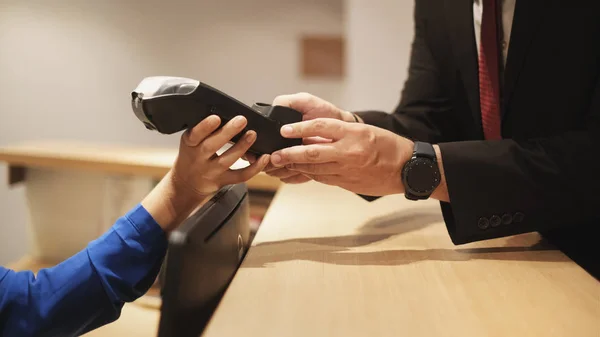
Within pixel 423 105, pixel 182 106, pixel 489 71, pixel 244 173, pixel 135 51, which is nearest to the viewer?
pixel 182 106

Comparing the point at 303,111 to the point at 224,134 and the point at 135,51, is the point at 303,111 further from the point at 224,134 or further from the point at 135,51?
the point at 135,51

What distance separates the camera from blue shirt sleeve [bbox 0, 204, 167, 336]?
0.60m

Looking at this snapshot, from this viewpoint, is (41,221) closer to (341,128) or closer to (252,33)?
(252,33)

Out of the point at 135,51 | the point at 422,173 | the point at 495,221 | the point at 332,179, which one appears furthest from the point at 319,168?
the point at 135,51

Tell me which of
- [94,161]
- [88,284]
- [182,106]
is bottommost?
[94,161]

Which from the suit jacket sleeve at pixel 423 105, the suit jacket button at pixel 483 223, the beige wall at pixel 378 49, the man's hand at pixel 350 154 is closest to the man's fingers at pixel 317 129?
the man's hand at pixel 350 154

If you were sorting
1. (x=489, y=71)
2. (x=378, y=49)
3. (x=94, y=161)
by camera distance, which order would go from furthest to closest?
(x=378, y=49), (x=94, y=161), (x=489, y=71)

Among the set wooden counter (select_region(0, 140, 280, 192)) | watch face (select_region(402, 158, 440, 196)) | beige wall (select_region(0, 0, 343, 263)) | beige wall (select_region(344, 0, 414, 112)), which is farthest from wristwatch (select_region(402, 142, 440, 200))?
beige wall (select_region(0, 0, 343, 263))

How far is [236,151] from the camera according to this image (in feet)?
2.09

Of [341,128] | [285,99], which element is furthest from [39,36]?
[341,128]

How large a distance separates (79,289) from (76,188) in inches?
46.7

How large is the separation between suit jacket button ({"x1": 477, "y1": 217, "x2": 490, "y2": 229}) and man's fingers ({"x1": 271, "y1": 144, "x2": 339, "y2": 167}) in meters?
0.21

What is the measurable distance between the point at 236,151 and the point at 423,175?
25 cm

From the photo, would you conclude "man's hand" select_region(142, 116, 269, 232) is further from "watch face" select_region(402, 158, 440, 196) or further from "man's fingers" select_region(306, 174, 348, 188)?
"watch face" select_region(402, 158, 440, 196)
